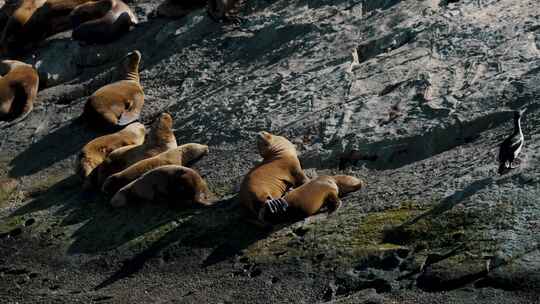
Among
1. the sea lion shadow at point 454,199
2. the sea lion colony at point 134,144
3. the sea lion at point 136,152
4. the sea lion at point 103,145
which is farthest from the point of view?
the sea lion at point 103,145

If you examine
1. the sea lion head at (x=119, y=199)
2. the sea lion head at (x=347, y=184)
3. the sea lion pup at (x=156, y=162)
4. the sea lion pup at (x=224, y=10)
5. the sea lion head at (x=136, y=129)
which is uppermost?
the sea lion head at (x=347, y=184)

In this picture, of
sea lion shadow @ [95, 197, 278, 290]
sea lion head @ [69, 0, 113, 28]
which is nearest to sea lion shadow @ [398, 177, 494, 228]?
sea lion shadow @ [95, 197, 278, 290]

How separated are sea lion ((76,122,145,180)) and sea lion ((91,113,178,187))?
0.55ft

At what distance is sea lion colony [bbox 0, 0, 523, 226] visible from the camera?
9633mm

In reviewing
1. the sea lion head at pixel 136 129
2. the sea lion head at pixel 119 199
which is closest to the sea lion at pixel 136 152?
the sea lion head at pixel 136 129

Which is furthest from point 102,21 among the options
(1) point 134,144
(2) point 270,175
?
(2) point 270,175

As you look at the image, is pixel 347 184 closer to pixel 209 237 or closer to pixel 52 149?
pixel 209 237

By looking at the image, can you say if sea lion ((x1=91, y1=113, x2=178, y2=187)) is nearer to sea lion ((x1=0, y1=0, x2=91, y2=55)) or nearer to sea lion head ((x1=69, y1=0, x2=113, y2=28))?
sea lion head ((x1=69, y1=0, x2=113, y2=28))

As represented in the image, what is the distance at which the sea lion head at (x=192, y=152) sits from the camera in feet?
36.7

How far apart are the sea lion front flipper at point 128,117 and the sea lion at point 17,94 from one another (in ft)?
5.14

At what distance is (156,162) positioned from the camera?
36.4 ft

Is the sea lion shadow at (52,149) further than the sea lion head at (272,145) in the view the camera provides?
Yes

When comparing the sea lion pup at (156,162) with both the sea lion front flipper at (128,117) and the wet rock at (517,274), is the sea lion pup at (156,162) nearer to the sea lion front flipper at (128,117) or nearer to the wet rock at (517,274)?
the sea lion front flipper at (128,117)

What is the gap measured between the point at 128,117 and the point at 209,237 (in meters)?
3.22
